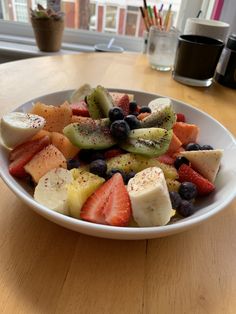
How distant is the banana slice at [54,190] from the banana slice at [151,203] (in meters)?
0.11

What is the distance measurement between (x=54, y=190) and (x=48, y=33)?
5.90 ft

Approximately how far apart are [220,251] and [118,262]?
19 centimetres

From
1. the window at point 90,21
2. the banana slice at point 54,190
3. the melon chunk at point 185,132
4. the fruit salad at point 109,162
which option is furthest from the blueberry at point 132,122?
the window at point 90,21

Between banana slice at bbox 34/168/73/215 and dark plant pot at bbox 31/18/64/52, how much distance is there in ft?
5.50

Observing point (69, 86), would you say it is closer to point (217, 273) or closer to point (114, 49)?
point (217, 273)

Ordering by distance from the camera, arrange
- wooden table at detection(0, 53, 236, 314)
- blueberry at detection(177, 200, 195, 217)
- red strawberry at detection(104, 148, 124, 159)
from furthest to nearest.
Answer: red strawberry at detection(104, 148, 124, 159) < blueberry at detection(177, 200, 195, 217) < wooden table at detection(0, 53, 236, 314)

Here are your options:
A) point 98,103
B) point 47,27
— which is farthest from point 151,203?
point 47,27

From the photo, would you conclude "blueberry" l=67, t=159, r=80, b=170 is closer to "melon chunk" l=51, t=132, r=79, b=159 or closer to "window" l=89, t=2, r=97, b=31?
"melon chunk" l=51, t=132, r=79, b=159

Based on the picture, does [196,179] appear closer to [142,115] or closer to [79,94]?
[142,115]

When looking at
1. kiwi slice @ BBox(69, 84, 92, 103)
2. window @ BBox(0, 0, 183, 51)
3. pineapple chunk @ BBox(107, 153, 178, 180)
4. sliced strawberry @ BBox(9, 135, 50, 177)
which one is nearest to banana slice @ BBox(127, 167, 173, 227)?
pineapple chunk @ BBox(107, 153, 178, 180)

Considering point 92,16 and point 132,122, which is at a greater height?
point 132,122

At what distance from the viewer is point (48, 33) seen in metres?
2.05

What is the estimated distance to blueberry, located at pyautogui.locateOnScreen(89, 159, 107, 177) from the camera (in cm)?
58

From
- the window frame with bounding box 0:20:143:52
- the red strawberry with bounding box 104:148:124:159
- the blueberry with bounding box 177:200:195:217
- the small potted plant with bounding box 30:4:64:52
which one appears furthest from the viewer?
the window frame with bounding box 0:20:143:52
